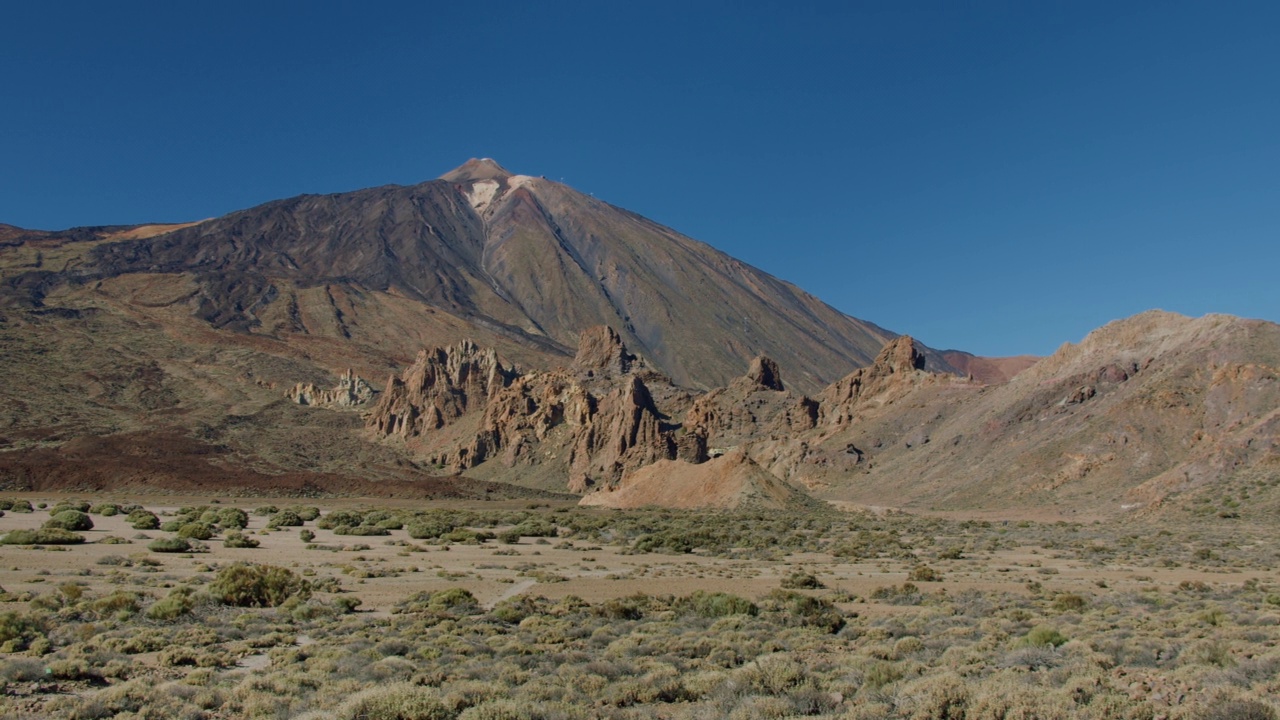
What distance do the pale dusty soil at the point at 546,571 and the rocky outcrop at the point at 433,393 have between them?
89.2 metres

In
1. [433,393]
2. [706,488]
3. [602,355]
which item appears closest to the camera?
[706,488]

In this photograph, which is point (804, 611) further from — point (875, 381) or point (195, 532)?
point (875, 381)

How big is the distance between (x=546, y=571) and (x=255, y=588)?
36.6 feet

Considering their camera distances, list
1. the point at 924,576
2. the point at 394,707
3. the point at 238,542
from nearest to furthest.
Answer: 1. the point at 394,707
2. the point at 924,576
3. the point at 238,542

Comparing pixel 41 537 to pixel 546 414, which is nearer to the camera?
pixel 41 537

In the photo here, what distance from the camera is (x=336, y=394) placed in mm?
147375

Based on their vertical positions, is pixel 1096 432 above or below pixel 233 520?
above

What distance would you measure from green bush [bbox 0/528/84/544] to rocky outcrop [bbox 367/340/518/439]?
3697 inches

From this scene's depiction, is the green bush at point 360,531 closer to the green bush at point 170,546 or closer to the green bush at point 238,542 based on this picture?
the green bush at point 238,542

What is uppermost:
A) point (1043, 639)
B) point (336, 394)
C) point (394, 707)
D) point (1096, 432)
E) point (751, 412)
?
point (751, 412)

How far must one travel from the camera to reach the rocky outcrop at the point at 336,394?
144 m

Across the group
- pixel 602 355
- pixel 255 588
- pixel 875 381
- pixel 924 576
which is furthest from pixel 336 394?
pixel 924 576

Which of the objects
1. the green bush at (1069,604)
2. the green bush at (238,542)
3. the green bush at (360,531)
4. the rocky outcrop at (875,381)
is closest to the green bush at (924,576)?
the green bush at (1069,604)

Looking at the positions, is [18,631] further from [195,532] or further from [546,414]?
[546,414]
